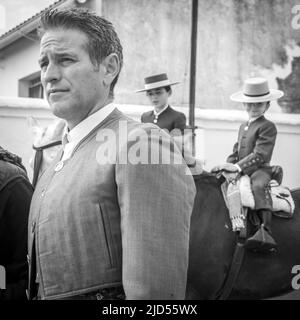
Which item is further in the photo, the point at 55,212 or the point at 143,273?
the point at 55,212

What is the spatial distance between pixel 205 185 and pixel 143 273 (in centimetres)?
228

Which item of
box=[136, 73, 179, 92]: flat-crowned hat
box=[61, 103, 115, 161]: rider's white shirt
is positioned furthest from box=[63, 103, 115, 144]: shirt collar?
box=[136, 73, 179, 92]: flat-crowned hat

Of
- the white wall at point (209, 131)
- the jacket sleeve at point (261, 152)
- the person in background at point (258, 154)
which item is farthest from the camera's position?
the white wall at point (209, 131)

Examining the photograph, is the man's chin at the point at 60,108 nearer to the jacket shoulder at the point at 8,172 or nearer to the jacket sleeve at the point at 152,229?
the jacket sleeve at the point at 152,229

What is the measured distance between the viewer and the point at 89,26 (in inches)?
53.4

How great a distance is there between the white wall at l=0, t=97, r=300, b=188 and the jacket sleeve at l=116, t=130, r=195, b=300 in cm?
352

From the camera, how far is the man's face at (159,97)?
4289mm

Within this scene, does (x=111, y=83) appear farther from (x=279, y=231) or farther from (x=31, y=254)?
(x=279, y=231)

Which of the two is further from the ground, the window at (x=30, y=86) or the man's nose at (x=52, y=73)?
the window at (x=30, y=86)

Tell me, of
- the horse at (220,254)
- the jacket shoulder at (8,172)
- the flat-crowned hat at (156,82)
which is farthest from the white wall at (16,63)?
the jacket shoulder at (8,172)

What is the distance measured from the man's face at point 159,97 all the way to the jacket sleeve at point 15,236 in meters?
2.68

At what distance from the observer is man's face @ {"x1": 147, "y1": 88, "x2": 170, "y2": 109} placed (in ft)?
14.1
